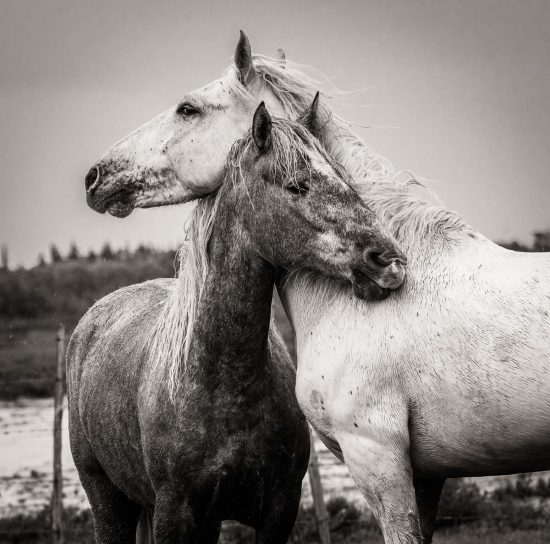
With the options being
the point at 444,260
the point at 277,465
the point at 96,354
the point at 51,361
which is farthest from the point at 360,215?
the point at 51,361

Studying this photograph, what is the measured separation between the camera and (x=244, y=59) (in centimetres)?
418

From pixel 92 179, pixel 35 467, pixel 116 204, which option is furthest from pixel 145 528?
pixel 35 467

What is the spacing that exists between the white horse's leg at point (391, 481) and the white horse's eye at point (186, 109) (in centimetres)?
179

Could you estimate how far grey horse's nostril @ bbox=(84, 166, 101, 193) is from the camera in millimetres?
4227

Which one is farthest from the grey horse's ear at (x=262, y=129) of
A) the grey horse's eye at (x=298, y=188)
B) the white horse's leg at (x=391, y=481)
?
the white horse's leg at (x=391, y=481)

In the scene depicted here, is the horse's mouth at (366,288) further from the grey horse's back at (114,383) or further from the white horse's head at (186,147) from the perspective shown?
the grey horse's back at (114,383)

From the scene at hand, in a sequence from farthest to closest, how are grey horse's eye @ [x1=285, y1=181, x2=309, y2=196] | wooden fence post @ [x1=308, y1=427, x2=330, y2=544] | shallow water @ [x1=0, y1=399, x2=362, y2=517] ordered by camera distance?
1. shallow water @ [x1=0, y1=399, x2=362, y2=517]
2. wooden fence post @ [x1=308, y1=427, x2=330, y2=544]
3. grey horse's eye @ [x1=285, y1=181, x2=309, y2=196]

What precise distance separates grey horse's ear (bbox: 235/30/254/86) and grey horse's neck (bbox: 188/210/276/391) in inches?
29.8

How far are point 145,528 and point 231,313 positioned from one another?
2010mm

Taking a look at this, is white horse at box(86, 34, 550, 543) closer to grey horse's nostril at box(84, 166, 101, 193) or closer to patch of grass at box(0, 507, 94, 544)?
grey horse's nostril at box(84, 166, 101, 193)

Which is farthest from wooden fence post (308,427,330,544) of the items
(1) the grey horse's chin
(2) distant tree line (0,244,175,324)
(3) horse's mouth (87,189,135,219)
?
(2) distant tree line (0,244,175,324)

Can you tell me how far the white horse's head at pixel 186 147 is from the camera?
411 centimetres

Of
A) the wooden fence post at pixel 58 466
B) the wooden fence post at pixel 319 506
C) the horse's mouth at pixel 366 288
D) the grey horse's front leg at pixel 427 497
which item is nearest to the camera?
the horse's mouth at pixel 366 288

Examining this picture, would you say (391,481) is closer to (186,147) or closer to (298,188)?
(298,188)
